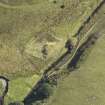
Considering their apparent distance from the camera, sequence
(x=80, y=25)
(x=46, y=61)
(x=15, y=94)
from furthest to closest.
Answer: (x=80, y=25) → (x=46, y=61) → (x=15, y=94)

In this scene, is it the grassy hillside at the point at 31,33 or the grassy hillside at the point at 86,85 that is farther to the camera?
the grassy hillside at the point at 31,33

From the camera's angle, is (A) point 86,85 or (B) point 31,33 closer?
(A) point 86,85

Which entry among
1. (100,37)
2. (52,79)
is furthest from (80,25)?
(52,79)

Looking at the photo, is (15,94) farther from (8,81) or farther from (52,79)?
(52,79)

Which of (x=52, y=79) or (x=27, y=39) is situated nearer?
(x=52, y=79)

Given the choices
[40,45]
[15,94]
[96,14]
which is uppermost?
[96,14]

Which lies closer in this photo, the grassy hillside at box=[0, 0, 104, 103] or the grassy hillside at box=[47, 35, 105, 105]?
the grassy hillside at box=[47, 35, 105, 105]

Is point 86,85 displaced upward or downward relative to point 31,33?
downward

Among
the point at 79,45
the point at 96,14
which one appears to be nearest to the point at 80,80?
the point at 79,45

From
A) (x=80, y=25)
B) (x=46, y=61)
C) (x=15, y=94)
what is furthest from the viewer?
(x=80, y=25)

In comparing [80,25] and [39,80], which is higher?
[80,25]

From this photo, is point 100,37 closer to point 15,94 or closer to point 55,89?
point 55,89
